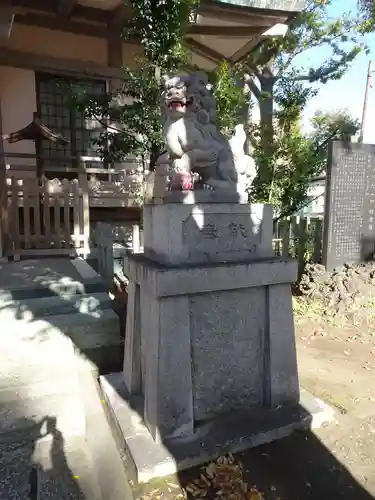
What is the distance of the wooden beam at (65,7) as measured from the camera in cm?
775

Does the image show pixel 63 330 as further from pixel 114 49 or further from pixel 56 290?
pixel 114 49

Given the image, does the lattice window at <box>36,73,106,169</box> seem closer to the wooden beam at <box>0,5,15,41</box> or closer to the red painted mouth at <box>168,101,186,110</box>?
the wooden beam at <box>0,5,15,41</box>

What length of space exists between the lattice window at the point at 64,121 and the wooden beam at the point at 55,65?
0.34 metres

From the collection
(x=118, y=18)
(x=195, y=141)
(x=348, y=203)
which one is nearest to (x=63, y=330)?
(x=195, y=141)

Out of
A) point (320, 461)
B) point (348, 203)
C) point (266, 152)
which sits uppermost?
point (266, 152)

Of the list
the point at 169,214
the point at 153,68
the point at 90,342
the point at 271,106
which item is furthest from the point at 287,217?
the point at 169,214

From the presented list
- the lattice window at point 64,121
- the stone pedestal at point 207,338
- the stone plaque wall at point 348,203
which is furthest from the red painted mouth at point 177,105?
the lattice window at point 64,121

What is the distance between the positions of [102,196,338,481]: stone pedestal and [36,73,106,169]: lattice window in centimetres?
705

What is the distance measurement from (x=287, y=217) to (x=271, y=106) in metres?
2.74

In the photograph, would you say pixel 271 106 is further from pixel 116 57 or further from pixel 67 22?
pixel 67 22

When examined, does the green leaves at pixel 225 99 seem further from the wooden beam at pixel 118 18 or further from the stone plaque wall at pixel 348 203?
the wooden beam at pixel 118 18

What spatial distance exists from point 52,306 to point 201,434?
2.50 m

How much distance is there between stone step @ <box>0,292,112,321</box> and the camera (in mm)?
4121

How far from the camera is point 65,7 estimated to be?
26.3 ft
